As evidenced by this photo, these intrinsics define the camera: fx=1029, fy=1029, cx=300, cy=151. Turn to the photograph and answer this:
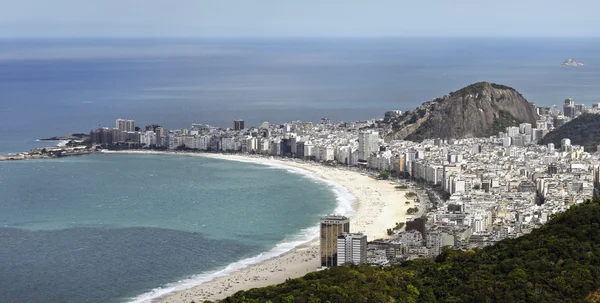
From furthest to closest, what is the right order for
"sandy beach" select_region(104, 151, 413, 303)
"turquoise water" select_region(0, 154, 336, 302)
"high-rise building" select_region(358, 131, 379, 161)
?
"high-rise building" select_region(358, 131, 379, 161), "turquoise water" select_region(0, 154, 336, 302), "sandy beach" select_region(104, 151, 413, 303)

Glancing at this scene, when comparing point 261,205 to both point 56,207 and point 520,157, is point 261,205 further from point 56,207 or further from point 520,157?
point 520,157

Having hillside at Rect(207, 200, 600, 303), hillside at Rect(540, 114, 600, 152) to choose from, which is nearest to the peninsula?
hillside at Rect(540, 114, 600, 152)

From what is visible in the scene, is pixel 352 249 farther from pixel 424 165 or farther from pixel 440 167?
pixel 424 165

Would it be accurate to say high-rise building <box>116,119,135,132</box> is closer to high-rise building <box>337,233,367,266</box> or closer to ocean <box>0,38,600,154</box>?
ocean <box>0,38,600,154</box>

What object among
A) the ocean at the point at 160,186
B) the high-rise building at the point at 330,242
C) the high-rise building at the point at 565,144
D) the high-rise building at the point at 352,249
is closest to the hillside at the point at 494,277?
the high-rise building at the point at 352,249

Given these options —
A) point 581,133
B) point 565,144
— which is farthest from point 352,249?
point 581,133
